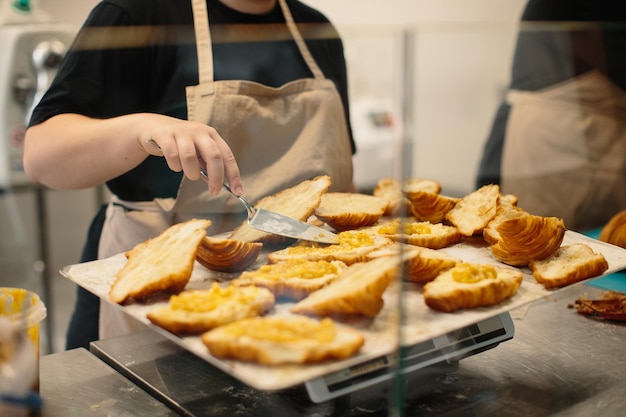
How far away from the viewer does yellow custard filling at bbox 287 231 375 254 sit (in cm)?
106

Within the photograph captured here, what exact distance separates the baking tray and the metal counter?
10cm

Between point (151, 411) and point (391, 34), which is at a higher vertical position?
point (391, 34)

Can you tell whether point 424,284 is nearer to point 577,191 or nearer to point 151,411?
point 151,411

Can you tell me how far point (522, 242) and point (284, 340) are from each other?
1.59 feet

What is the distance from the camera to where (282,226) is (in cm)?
109

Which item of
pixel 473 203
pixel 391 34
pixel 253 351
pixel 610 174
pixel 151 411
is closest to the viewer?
pixel 253 351

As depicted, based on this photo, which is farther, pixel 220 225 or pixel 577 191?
pixel 577 191

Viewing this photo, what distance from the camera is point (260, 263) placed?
1023 millimetres

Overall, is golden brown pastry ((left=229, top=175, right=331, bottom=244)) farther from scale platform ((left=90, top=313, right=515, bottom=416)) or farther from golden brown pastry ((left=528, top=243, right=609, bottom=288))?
golden brown pastry ((left=528, top=243, right=609, bottom=288))

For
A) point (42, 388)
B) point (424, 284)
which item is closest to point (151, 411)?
point (42, 388)

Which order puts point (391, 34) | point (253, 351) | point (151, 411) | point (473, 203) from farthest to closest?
point (473, 203) → point (151, 411) → point (391, 34) → point (253, 351)

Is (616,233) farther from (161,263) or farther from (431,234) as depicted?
(161,263)

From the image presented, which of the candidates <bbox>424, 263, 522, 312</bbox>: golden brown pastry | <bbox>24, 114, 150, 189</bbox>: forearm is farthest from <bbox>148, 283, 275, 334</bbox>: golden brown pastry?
<bbox>24, 114, 150, 189</bbox>: forearm

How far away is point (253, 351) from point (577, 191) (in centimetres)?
163
